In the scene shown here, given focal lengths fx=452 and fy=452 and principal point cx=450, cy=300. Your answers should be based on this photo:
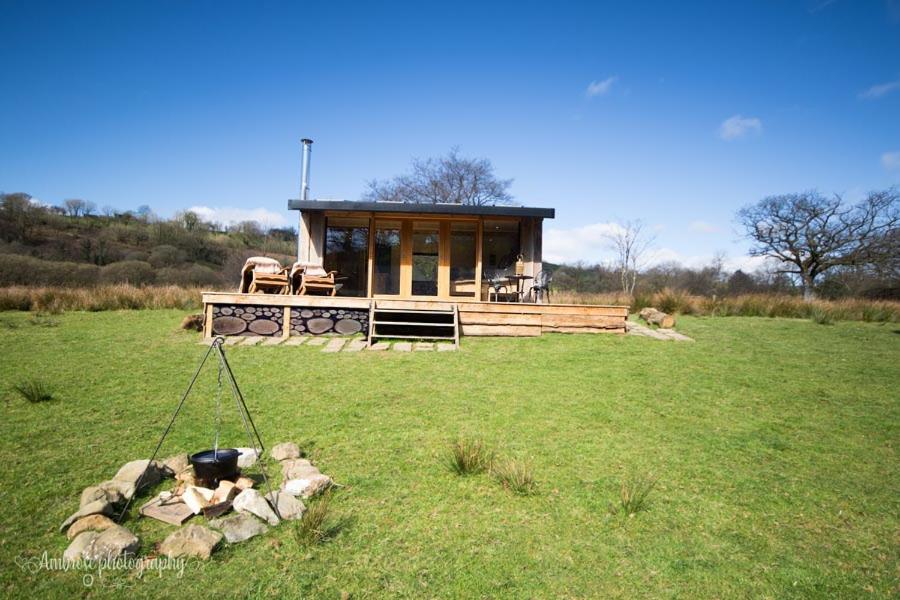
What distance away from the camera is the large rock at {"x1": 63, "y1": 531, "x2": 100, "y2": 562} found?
2.04 metres

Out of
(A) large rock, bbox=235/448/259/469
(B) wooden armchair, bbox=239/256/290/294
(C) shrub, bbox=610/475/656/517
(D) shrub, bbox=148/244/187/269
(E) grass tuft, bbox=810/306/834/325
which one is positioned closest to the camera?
(C) shrub, bbox=610/475/656/517

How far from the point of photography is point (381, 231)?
10844 millimetres

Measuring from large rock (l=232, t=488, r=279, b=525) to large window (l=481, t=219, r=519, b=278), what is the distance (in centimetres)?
884

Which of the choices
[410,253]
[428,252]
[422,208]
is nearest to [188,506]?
[422,208]

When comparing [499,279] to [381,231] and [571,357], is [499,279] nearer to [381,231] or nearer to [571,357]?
[381,231]

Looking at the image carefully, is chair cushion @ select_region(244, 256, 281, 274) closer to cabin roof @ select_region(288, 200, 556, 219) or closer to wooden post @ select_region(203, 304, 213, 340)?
wooden post @ select_region(203, 304, 213, 340)

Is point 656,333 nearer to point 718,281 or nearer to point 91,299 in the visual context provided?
point 91,299

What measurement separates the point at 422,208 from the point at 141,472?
7.94 m

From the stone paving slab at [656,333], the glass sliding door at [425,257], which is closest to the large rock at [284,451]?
the stone paving slab at [656,333]

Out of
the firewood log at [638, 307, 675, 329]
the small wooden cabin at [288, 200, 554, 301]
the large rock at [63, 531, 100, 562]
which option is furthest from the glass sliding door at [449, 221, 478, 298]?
the large rock at [63, 531, 100, 562]

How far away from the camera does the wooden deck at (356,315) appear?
7957 millimetres

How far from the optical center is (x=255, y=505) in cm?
249

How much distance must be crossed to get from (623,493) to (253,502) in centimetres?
210

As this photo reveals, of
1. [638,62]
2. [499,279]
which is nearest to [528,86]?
[638,62]
